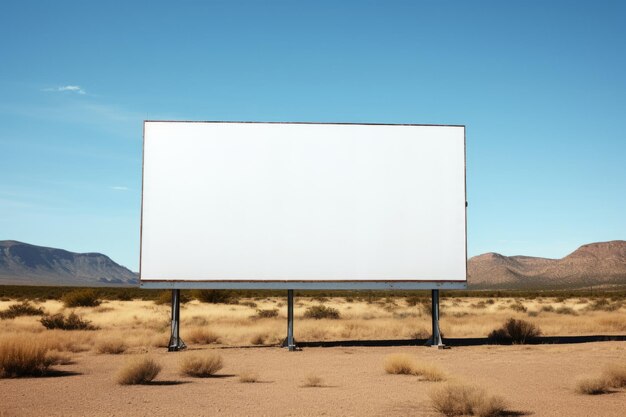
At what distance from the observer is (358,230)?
20.5 meters

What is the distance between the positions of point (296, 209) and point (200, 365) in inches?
267

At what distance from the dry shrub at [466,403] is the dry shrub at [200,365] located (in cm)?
597

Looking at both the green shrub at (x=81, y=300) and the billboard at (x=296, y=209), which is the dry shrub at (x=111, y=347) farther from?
the green shrub at (x=81, y=300)

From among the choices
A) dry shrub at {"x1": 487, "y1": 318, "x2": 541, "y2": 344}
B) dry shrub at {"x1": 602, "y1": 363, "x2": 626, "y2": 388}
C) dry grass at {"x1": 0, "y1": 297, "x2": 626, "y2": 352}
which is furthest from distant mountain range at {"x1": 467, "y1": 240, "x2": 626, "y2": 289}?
dry shrub at {"x1": 602, "y1": 363, "x2": 626, "y2": 388}

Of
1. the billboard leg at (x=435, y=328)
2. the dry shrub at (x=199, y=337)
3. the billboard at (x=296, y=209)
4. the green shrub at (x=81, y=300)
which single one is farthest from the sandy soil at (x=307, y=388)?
the green shrub at (x=81, y=300)

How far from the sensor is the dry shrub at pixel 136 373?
13.7m

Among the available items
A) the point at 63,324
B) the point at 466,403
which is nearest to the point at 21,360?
the point at 466,403

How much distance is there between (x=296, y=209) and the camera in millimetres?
20469

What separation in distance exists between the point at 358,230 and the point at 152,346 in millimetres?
7725

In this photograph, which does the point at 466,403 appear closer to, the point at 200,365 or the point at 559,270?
the point at 200,365

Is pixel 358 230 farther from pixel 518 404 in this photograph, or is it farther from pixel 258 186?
pixel 518 404

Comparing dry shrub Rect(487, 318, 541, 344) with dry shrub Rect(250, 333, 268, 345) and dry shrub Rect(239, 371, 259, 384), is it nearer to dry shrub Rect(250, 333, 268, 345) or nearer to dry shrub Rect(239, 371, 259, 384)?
dry shrub Rect(250, 333, 268, 345)

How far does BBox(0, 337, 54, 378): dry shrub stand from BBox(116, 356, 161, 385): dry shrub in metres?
2.50

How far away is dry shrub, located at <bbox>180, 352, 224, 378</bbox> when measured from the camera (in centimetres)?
1493
